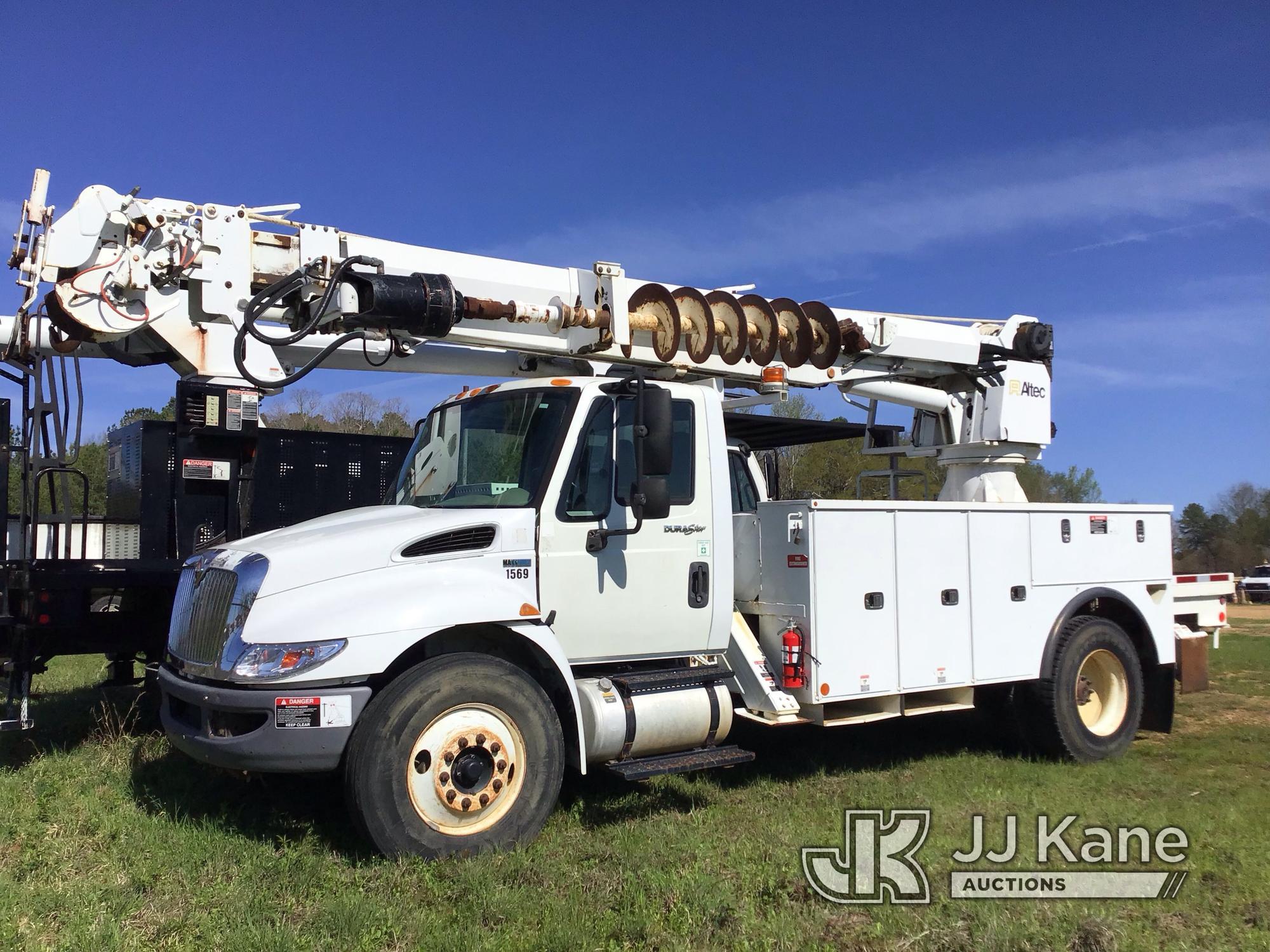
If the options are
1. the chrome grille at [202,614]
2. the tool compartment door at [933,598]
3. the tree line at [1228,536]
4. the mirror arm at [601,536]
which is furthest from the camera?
the tree line at [1228,536]

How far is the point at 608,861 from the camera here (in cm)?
530

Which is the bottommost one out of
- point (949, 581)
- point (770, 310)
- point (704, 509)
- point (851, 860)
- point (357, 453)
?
point (851, 860)

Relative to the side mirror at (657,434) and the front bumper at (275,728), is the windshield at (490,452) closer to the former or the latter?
the side mirror at (657,434)

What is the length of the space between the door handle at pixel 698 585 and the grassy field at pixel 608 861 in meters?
1.25

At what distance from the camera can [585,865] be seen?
5234mm

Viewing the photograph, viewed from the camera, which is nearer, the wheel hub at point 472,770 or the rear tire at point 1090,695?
the wheel hub at point 472,770

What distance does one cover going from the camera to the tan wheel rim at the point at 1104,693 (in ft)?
27.0

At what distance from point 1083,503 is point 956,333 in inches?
77.5

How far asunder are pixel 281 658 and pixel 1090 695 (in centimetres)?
629

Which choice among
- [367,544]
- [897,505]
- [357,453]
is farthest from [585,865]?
[357,453]

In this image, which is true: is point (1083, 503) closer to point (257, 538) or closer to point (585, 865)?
point (585, 865)

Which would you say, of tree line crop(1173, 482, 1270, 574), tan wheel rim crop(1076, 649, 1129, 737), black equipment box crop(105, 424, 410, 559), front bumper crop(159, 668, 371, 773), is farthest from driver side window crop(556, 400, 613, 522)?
tree line crop(1173, 482, 1270, 574)

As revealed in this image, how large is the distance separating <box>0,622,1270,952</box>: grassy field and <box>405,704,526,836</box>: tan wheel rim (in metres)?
0.27

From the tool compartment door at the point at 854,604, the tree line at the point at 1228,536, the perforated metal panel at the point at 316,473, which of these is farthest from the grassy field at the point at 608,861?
the tree line at the point at 1228,536
